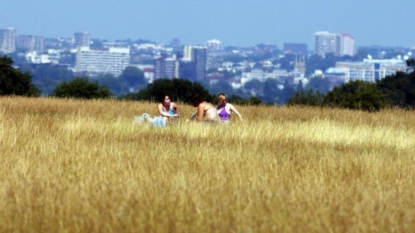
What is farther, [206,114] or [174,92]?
[174,92]

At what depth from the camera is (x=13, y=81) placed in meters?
44.7

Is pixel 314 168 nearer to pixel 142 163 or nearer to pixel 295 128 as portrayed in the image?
pixel 142 163

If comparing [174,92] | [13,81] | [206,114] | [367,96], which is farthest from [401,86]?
[206,114]

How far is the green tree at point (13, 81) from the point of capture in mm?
43531

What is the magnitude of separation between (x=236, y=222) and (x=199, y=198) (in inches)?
31.1

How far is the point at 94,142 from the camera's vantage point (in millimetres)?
13781

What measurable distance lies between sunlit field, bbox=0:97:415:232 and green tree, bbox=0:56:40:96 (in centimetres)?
2673

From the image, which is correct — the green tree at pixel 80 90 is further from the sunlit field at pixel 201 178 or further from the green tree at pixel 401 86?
→ the green tree at pixel 401 86

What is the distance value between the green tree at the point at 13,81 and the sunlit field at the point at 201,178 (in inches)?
1052

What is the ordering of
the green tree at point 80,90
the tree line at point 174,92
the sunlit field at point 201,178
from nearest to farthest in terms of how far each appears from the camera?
1. the sunlit field at point 201,178
2. the tree line at point 174,92
3. the green tree at point 80,90

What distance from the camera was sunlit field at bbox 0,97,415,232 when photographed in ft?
24.1

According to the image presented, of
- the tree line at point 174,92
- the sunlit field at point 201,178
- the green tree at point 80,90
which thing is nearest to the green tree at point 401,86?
the tree line at point 174,92

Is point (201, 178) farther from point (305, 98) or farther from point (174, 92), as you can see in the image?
point (174, 92)

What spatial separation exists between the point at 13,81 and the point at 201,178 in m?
35.9
